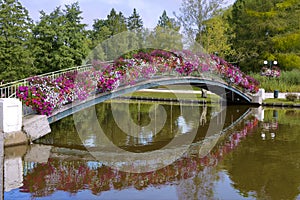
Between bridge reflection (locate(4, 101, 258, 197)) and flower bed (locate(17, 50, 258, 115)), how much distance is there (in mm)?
1275

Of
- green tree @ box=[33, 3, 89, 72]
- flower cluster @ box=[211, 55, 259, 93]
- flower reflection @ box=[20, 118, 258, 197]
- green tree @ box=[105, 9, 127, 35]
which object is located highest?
green tree @ box=[105, 9, 127, 35]

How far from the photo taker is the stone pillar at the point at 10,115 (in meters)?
9.94

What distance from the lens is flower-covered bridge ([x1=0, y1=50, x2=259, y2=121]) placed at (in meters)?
11.6

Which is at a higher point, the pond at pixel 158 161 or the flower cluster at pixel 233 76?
the flower cluster at pixel 233 76

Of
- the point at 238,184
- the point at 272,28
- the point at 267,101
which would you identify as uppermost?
the point at 272,28

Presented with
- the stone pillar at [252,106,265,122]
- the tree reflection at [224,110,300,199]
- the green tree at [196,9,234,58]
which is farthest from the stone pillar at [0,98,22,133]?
the green tree at [196,9,234,58]

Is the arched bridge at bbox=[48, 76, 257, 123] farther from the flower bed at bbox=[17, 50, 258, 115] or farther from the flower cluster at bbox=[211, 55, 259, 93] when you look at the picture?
the flower cluster at bbox=[211, 55, 259, 93]

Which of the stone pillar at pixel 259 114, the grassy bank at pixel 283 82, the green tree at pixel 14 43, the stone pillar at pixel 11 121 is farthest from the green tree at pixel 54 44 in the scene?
the grassy bank at pixel 283 82

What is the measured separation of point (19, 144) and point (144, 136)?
4.33 m

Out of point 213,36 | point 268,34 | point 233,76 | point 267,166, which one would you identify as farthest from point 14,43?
point 268,34

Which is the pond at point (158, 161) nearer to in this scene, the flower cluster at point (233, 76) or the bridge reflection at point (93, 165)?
the bridge reflection at point (93, 165)

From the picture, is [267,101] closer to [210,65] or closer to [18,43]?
[210,65]

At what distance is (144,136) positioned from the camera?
13.3 meters

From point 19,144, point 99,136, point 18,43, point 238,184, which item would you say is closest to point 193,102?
point 18,43
